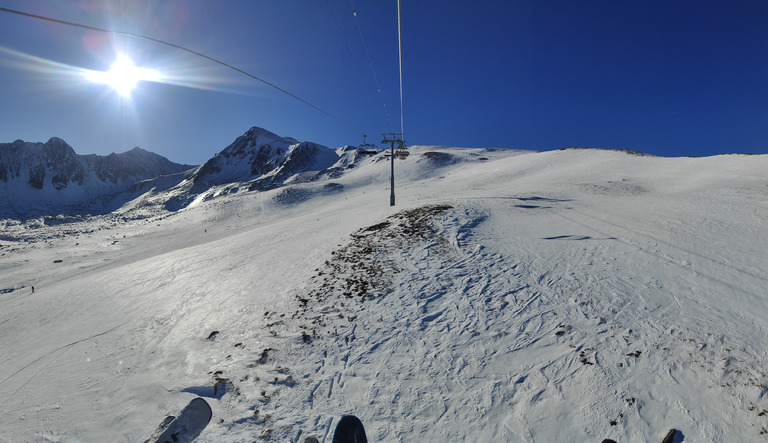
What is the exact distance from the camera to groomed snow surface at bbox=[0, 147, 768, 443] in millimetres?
6148

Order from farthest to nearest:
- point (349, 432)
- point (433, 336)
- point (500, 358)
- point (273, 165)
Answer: point (273, 165) < point (433, 336) < point (500, 358) < point (349, 432)

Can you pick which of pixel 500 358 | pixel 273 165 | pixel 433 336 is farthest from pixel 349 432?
pixel 273 165

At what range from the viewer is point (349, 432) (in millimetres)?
5770

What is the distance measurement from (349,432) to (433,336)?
11.4 ft

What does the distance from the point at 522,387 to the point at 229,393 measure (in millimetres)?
6912

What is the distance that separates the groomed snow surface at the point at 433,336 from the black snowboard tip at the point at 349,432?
521mm

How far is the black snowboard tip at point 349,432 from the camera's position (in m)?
5.71

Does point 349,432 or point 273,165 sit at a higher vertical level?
point 273,165

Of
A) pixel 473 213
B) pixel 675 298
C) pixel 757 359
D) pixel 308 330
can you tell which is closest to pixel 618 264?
pixel 675 298

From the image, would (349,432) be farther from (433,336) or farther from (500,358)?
(500,358)

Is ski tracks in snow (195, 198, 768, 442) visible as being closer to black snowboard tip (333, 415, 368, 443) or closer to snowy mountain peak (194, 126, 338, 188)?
black snowboard tip (333, 415, 368, 443)

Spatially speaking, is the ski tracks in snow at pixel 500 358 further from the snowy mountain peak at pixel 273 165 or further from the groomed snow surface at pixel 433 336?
the snowy mountain peak at pixel 273 165

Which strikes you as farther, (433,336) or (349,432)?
(433,336)

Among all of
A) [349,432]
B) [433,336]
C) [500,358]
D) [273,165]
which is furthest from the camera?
[273,165]
